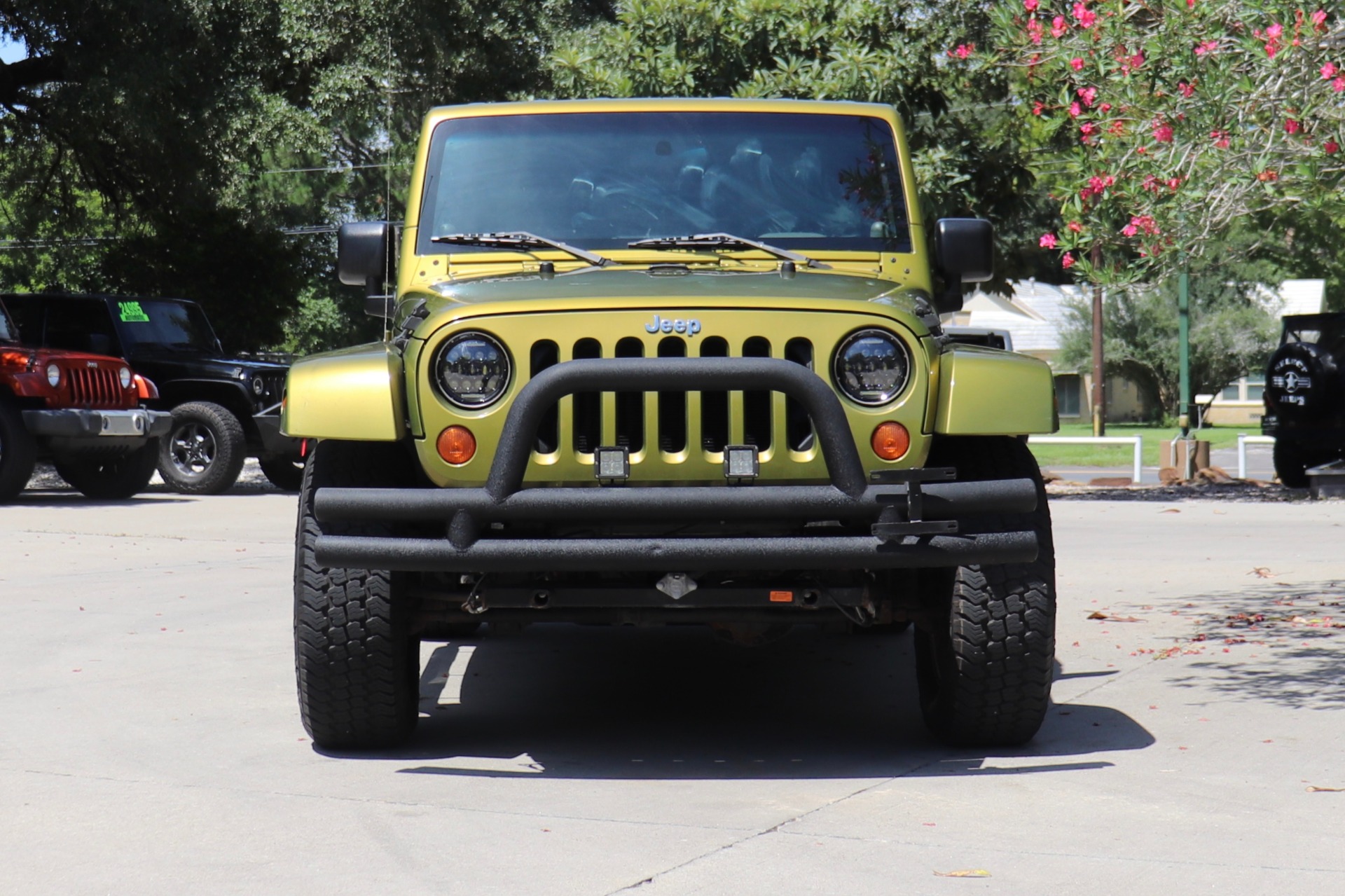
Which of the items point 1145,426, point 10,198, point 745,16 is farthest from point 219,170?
point 1145,426

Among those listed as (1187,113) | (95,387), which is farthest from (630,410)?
(95,387)

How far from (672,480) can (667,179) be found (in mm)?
1739

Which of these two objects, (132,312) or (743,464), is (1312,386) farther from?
(743,464)

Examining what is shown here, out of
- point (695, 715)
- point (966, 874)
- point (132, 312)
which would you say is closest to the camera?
point (966, 874)

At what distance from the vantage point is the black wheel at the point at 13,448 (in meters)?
15.3

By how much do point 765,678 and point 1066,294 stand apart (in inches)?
1834

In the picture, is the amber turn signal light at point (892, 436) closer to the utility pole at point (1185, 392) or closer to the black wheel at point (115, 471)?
the black wheel at point (115, 471)

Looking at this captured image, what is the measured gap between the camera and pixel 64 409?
15.4 meters

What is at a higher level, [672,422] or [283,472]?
[672,422]

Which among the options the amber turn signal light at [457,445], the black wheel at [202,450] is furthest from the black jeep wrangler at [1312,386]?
the amber turn signal light at [457,445]

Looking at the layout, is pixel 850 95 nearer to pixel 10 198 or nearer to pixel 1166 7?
pixel 1166 7

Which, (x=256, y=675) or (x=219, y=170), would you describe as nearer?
(x=256, y=675)

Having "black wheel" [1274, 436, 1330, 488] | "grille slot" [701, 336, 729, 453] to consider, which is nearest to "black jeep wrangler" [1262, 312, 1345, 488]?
"black wheel" [1274, 436, 1330, 488]

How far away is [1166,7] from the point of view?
7.41 m
